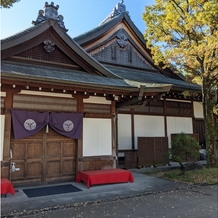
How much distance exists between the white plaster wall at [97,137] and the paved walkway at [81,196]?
4.09 ft

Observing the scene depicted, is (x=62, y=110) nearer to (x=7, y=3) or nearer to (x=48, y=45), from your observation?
(x=48, y=45)

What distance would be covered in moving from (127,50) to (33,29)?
6248 mm

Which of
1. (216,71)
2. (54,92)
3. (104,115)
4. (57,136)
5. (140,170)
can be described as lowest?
(140,170)

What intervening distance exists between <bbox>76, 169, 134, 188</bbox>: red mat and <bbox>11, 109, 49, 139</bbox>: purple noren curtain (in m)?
2.06

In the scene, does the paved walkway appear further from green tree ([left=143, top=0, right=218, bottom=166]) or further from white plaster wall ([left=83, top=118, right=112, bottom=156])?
green tree ([left=143, top=0, right=218, bottom=166])

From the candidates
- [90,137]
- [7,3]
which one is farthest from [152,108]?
[7,3]

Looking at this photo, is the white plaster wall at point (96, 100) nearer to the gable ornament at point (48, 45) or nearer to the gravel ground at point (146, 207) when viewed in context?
the gable ornament at point (48, 45)

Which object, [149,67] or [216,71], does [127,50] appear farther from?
[216,71]

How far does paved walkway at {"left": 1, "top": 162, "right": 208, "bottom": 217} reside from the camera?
4.77 meters

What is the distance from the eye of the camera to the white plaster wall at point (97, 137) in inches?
300

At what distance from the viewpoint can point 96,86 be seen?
6.77 metres

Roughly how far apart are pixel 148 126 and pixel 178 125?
1999 mm

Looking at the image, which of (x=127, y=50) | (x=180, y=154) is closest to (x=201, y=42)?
(x=180, y=154)

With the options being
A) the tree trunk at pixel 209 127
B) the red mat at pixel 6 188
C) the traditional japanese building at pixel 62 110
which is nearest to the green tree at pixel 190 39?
the tree trunk at pixel 209 127
